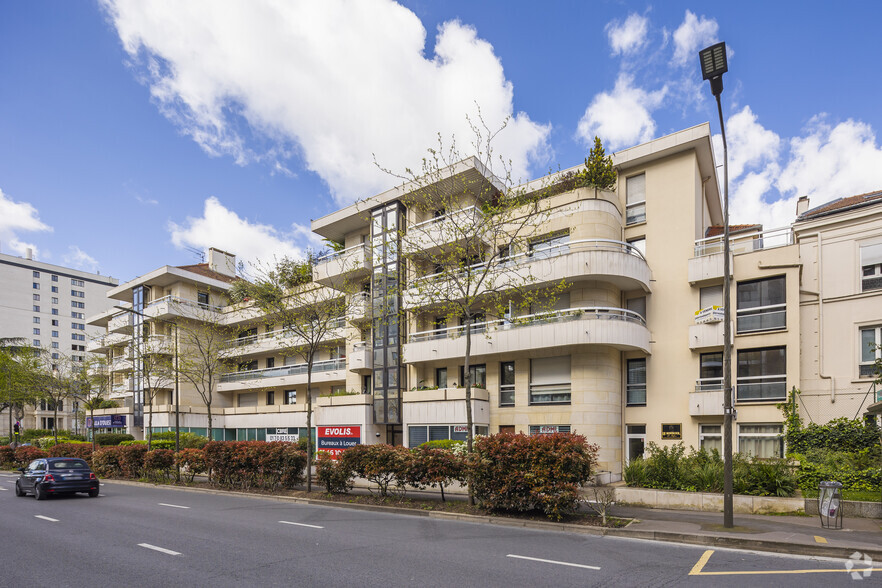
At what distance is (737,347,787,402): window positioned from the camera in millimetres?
19891

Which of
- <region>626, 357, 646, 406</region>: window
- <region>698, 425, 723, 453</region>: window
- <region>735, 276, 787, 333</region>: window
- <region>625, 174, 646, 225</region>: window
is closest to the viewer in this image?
<region>735, 276, 787, 333</region>: window

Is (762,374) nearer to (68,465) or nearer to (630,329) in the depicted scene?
(630,329)

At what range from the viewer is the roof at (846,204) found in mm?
20498

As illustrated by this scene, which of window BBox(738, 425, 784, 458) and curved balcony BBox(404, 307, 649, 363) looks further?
curved balcony BBox(404, 307, 649, 363)

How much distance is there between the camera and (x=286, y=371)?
3597 centimetres

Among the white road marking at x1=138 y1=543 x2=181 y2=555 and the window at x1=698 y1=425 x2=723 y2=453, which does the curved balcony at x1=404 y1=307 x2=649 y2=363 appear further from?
the white road marking at x1=138 y1=543 x2=181 y2=555

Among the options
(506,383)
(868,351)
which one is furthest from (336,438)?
(868,351)

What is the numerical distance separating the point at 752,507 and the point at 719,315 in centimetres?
836

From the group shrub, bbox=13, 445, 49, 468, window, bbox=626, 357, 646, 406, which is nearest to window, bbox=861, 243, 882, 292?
window, bbox=626, 357, 646, 406

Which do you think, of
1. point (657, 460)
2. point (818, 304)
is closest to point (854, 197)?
point (818, 304)

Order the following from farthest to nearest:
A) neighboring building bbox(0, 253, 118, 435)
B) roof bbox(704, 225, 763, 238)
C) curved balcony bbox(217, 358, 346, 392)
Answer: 1. neighboring building bbox(0, 253, 118, 435)
2. curved balcony bbox(217, 358, 346, 392)
3. roof bbox(704, 225, 763, 238)

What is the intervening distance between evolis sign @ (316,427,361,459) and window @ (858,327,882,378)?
70.5ft

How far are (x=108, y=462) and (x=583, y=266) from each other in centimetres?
2497

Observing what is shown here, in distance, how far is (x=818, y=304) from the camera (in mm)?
20453
